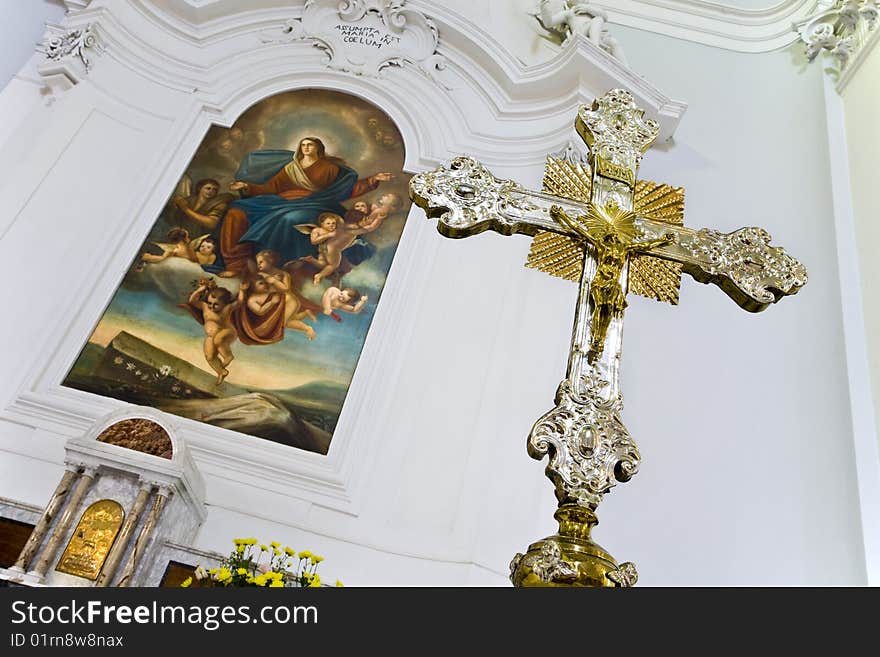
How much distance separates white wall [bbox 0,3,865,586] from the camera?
400cm

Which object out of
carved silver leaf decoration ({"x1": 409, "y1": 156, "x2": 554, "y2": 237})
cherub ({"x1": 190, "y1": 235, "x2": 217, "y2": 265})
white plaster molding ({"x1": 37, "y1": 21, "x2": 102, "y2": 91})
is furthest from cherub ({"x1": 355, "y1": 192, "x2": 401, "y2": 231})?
carved silver leaf decoration ({"x1": 409, "y1": 156, "x2": 554, "y2": 237})

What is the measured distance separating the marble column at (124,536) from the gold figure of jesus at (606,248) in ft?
6.97

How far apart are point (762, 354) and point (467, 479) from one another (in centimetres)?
192

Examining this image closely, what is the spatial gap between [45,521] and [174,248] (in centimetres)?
210

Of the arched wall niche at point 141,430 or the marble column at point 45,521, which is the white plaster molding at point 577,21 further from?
the marble column at point 45,521

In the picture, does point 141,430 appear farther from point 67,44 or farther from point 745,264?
point 67,44

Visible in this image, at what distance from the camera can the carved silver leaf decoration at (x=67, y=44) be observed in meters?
5.23

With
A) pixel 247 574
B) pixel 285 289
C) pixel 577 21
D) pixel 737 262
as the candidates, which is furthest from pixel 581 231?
pixel 577 21

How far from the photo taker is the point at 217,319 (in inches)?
185

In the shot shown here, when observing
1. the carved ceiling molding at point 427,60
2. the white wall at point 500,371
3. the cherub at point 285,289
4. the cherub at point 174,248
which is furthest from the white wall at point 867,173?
the cherub at point 174,248

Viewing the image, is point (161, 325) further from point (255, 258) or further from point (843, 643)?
point (843, 643)

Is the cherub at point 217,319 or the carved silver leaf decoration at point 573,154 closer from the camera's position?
the cherub at point 217,319

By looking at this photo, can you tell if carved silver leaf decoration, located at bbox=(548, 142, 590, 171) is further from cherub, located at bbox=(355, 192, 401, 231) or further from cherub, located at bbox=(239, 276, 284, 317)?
cherub, located at bbox=(239, 276, 284, 317)

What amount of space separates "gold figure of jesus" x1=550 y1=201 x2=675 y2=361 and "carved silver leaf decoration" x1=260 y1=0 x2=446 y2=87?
362 centimetres
